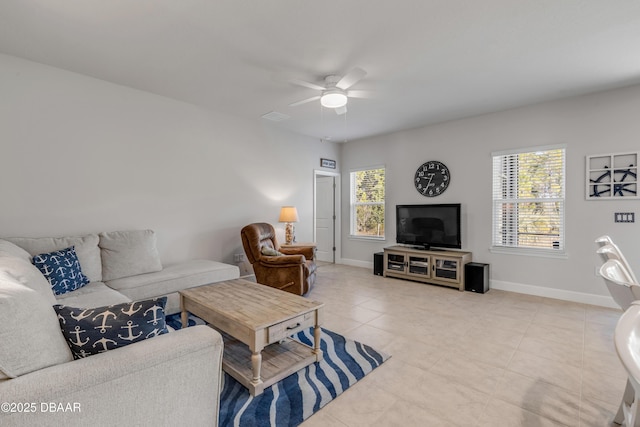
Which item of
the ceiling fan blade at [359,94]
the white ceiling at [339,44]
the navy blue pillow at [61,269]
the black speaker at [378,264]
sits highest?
the white ceiling at [339,44]

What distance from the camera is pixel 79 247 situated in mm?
2951

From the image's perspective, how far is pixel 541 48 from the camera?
2670mm

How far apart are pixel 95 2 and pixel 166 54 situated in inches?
28.5

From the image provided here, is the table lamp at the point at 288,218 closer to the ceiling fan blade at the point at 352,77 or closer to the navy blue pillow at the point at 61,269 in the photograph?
the ceiling fan blade at the point at 352,77

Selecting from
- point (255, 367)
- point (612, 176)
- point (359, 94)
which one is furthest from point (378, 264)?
point (255, 367)

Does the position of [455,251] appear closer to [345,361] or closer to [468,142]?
[468,142]

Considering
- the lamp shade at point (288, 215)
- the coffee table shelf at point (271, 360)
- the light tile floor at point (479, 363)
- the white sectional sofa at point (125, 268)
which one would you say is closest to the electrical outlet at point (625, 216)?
the light tile floor at point (479, 363)

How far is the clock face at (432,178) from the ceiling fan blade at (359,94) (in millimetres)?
Answer: 1992

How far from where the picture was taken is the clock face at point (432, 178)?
498cm

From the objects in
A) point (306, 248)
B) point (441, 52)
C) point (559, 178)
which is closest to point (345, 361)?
point (306, 248)

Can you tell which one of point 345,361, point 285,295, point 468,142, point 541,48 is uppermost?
point 541,48

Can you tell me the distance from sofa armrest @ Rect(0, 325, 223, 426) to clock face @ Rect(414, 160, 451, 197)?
462cm

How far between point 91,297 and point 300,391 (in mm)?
1900

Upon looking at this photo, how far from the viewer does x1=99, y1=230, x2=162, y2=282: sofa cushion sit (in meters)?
3.10
